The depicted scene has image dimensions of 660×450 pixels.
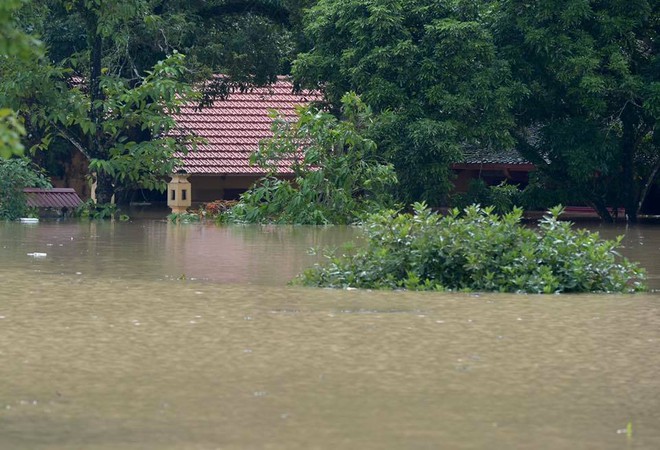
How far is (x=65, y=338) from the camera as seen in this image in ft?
29.9

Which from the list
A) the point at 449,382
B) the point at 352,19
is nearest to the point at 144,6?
the point at 352,19

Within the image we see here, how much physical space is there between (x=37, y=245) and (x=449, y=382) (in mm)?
11856

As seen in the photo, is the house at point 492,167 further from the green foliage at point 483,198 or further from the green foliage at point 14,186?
the green foliage at point 14,186

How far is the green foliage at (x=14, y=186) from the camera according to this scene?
85.6ft

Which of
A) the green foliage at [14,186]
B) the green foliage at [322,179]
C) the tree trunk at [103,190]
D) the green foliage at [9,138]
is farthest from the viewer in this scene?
the tree trunk at [103,190]

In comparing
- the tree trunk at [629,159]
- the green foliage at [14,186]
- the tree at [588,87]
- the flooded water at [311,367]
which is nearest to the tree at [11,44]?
the flooded water at [311,367]

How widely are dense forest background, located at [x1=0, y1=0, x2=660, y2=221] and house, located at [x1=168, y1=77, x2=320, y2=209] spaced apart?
125 inches

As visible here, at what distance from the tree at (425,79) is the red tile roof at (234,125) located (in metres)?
4.38

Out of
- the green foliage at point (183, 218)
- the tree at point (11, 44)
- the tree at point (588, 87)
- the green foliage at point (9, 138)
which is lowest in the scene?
the green foliage at point (183, 218)

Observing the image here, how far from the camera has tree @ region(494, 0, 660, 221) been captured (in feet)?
96.5

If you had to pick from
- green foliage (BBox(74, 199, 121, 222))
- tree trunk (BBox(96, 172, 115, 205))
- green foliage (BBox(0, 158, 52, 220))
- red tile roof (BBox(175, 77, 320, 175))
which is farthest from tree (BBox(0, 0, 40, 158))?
red tile roof (BBox(175, 77, 320, 175))

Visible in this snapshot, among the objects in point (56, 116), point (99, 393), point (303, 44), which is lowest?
point (99, 393)

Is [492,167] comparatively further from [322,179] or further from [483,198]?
[322,179]

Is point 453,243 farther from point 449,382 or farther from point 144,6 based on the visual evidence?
point 144,6
